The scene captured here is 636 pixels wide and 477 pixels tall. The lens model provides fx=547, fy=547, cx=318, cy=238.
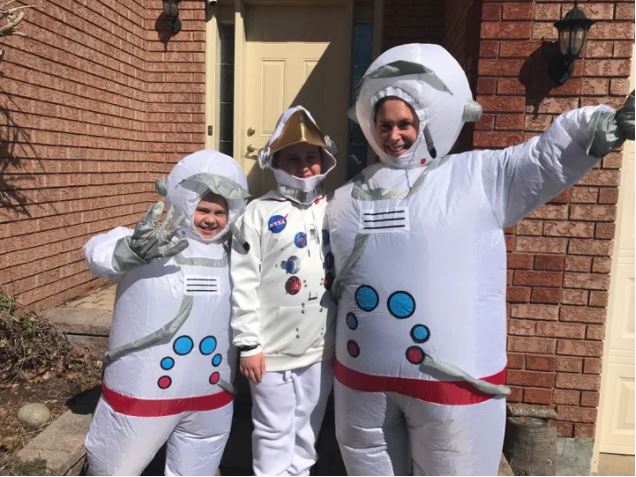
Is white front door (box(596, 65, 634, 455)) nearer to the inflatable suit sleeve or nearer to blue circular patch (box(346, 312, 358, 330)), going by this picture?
the inflatable suit sleeve

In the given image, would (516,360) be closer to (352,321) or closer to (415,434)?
(415,434)

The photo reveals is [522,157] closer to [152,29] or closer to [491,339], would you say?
[491,339]

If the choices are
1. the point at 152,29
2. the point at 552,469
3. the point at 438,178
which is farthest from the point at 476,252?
the point at 152,29

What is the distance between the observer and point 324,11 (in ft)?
16.7

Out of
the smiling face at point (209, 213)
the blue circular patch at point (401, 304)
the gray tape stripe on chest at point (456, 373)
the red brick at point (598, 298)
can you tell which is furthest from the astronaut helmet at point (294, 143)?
the red brick at point (598, 298)

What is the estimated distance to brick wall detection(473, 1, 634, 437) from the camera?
280cm

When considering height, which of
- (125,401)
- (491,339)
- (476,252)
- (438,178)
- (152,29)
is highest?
(152,29)

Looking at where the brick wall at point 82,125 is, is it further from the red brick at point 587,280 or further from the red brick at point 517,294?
the red brick at point 587,280

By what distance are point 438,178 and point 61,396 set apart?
2.68m

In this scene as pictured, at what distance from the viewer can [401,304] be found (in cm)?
190

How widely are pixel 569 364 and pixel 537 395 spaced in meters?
0.24

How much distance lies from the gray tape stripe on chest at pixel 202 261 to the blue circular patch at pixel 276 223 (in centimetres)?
24

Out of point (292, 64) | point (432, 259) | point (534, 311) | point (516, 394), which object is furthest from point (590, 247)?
point (292, 64)

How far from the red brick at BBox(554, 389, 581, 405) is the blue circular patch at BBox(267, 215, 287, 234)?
1.92 m
